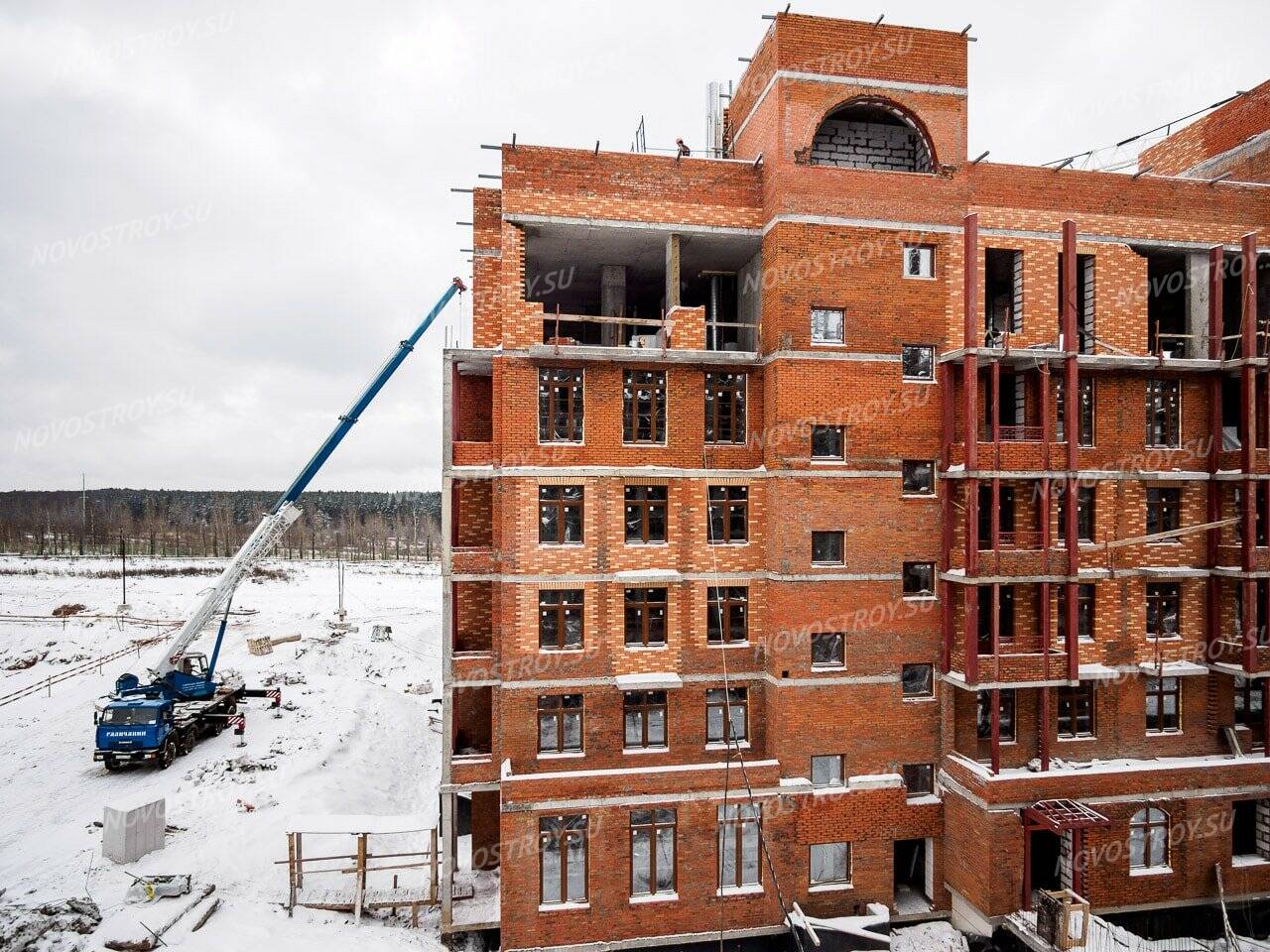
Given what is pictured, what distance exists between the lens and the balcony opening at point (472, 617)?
14.8 m

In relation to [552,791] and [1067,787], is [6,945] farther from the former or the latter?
[1067,787]

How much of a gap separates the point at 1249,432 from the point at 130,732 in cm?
3304

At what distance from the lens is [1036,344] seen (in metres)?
14.3

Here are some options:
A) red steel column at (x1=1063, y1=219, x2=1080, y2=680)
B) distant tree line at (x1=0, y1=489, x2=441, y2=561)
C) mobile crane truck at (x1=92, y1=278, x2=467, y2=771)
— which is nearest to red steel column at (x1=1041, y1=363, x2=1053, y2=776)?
red steel column at (x1=1063, y1=219, x2=1080, y2=680)

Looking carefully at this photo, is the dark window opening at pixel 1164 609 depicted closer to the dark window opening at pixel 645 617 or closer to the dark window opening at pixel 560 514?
the dark window opening at pixel 645 617

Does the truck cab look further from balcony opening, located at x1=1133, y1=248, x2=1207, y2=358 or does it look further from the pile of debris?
balcony opening, located at x1=1133, y1=248, x2=1207, y2=358

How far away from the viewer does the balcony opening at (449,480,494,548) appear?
14.9 m

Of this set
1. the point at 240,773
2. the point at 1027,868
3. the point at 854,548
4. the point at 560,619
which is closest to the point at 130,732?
the point at 240,773

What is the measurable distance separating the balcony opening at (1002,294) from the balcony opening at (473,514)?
40.5 feet

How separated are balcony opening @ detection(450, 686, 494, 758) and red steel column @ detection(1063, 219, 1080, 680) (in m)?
13.3

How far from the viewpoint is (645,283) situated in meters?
18.2

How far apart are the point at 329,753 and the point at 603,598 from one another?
14819mm

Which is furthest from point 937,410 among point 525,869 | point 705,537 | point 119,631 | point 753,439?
point 119,631

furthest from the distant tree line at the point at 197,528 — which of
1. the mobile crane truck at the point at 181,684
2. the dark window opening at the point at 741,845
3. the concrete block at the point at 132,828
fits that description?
the dark window opening at the point at 741,845
